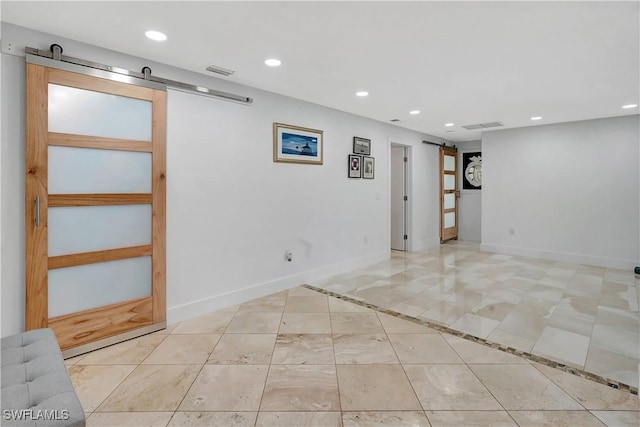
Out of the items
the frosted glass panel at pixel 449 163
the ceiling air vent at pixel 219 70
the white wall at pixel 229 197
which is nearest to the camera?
the white wall at pixel 229 197

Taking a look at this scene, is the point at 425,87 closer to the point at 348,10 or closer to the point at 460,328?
the point at 348,10

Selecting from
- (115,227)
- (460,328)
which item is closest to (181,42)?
(115,227)

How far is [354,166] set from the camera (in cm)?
513

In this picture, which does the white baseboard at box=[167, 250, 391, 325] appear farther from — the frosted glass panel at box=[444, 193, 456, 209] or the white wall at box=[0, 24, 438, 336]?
the frosted glass panel at box=[444, 193, 456, 209]

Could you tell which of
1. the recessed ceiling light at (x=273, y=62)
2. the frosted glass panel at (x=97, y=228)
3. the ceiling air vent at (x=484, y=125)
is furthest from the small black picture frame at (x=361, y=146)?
the frosted glass panel at (x=97, y=228)

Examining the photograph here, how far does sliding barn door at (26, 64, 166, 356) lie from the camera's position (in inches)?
93.3

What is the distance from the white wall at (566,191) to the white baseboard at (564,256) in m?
0.01

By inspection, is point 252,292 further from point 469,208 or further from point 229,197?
point 469,208

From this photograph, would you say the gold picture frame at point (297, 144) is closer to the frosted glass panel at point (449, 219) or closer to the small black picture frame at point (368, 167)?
the small black picture frame at point (368, 167)

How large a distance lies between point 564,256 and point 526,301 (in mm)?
2848

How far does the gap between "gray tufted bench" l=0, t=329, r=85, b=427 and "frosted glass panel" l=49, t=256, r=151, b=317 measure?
33.1 inches

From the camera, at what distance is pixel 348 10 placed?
6.86ft

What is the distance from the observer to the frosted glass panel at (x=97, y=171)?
2.46m

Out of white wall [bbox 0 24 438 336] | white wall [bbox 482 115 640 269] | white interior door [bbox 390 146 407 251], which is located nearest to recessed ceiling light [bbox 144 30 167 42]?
white wall [bbox 0 24 438 336]
